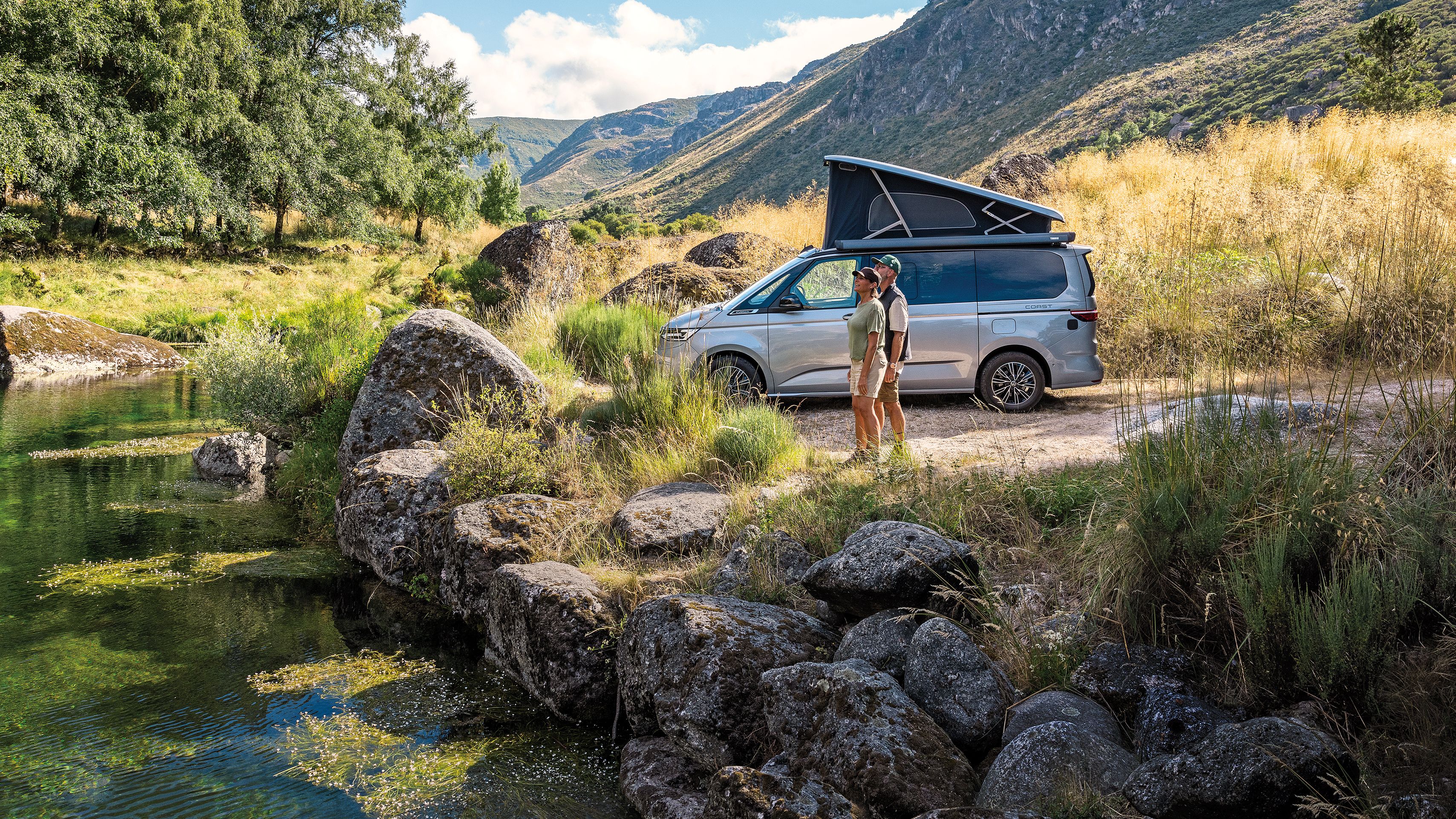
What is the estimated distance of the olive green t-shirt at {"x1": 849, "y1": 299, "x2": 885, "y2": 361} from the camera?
744cm

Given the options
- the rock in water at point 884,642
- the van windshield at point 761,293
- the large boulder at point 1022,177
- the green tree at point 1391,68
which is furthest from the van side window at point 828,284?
the green tree at point 1391,68

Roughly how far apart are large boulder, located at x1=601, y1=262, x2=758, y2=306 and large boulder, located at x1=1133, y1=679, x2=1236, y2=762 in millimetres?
10949

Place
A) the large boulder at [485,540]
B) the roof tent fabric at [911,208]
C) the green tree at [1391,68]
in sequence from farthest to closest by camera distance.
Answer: the green tree at [1391,68] < the roof tent fabric at [911,208] < the large boulder at [485,540]

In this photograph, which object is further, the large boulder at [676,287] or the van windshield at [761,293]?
the large boulder at [676,287]

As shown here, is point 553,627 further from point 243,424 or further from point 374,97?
point 374,97

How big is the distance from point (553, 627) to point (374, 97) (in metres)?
39.9

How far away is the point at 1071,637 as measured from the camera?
426 cm

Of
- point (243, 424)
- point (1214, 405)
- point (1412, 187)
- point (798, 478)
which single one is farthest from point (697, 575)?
point (1412, 187)

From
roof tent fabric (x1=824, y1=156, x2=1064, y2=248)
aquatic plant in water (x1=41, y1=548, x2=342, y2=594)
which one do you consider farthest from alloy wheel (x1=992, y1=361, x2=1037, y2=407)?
aquatic plant in water (x1=41, y1=548, x2=342, y2=594)

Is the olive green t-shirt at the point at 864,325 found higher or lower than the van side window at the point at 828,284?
lower

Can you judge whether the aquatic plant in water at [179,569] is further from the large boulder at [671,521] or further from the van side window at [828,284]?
the van side window at [828,284]

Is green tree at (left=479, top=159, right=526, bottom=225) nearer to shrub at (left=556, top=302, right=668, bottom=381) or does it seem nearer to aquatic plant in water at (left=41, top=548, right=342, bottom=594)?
shrub at (left=556, top=302, right=668, bottom=381)

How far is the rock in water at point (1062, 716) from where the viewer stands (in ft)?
12.2

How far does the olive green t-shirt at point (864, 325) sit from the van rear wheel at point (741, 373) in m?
2.37
